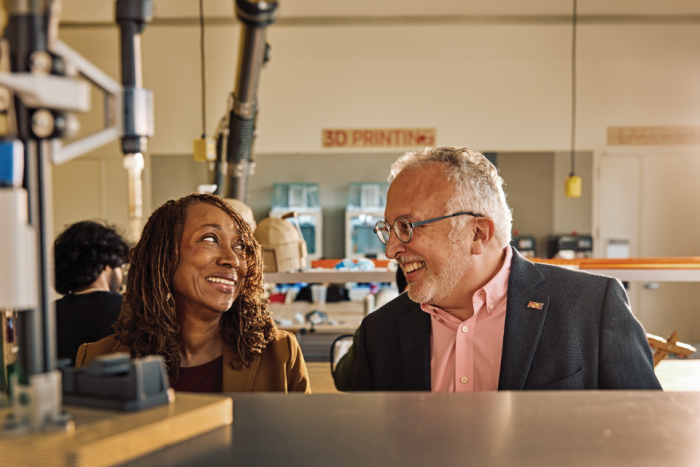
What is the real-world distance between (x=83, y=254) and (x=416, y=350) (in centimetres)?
180

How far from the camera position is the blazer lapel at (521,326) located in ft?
5.57

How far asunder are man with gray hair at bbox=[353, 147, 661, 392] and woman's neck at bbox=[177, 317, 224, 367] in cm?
47

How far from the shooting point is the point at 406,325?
1.93 m


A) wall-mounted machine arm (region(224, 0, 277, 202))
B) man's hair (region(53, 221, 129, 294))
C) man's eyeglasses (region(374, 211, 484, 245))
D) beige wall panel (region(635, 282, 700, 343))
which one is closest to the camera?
man's eyeglasses (region(374, 211, 484, 245))

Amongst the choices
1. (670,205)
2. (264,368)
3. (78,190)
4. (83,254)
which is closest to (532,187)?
(670,205)

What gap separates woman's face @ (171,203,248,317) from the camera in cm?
187

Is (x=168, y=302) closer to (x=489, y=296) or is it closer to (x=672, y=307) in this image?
(x=489, y=296)

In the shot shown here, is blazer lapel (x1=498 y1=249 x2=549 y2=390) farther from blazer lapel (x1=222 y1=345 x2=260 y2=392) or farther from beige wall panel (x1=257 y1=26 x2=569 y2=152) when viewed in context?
beige wall panel (x1=257 y1=26 x2=569 y2=152)

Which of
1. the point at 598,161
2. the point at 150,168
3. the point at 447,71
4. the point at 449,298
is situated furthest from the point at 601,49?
the point at 449,298

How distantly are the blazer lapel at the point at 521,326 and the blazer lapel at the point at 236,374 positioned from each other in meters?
0.73

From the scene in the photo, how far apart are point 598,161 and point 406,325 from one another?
7201 mm

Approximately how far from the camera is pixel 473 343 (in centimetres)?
183

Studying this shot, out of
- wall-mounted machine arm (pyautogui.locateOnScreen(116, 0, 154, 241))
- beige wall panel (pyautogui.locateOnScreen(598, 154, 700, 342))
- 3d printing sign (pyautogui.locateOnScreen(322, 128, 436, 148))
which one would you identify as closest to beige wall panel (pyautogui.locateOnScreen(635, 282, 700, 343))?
beige wall panel (pyautogui.locateOnScreen(598, 154, 700, 342))

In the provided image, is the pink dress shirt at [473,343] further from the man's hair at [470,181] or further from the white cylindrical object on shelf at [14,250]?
the white cylindrical object on shelf at [14,250]
